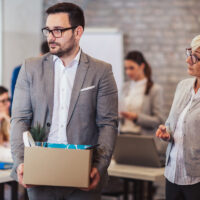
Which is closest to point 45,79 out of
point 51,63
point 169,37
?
point 51,63

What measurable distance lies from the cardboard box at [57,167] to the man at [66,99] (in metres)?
0.17

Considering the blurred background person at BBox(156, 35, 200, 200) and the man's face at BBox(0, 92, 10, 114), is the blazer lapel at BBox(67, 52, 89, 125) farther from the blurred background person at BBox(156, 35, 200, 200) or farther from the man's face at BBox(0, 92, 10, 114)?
the man's face at BBox(0, 92, 10, 114)

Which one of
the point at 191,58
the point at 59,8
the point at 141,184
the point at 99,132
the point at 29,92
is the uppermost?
the point at 59,8

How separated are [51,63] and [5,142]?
6.08ft

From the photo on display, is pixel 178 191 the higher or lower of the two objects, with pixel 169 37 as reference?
lower

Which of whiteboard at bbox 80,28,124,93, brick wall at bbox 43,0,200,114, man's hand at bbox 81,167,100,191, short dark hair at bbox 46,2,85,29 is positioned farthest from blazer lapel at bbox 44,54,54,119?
brick wall at bbox 43,0,200,114

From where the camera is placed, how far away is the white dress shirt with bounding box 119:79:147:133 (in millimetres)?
5027

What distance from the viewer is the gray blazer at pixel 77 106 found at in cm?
254

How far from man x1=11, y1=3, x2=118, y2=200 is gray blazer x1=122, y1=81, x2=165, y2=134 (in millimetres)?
2150

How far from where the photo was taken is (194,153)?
9.52ft

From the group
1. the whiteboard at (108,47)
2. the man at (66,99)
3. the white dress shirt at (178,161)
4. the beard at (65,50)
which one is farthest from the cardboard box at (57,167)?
the whiteboard at (108,47)

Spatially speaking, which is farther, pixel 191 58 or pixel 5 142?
pixel 5 142

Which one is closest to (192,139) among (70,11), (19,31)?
(70,11)

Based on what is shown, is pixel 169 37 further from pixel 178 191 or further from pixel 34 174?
pixel 34 174
